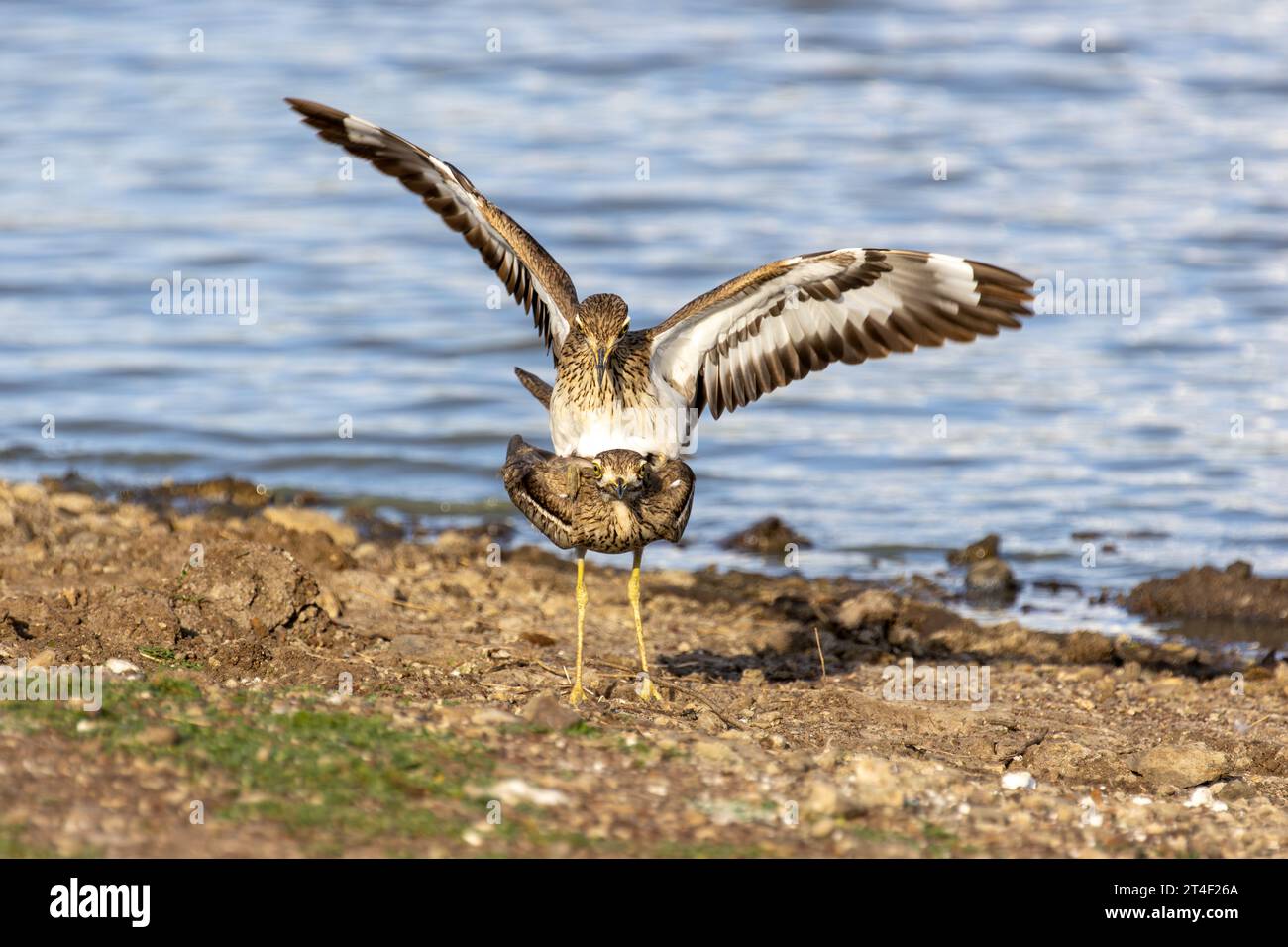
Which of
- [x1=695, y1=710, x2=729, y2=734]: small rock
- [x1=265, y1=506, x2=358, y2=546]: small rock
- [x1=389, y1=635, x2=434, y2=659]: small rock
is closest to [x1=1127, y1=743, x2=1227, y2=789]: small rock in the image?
[x1=695, y1=710, x2=729, y2=734]: small rock

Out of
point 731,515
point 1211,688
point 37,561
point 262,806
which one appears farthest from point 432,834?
point 731,515

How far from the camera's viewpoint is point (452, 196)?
8.35 meters

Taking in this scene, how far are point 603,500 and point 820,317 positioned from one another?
5.09 feet

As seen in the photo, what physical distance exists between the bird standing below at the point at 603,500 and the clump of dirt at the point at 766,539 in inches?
157

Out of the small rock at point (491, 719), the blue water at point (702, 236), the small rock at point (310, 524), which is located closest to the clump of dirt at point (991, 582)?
the blue water at point (702, 236)

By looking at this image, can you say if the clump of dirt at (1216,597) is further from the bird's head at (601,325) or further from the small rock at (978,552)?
the bird's head at (601,325)

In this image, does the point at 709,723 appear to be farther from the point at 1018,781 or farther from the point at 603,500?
the point at 1018,781

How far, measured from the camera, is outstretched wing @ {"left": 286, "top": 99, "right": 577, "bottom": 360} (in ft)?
26.5

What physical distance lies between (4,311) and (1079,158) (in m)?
11.4

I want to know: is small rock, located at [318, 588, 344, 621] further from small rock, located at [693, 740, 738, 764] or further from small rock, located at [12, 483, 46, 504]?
small rock, located at [693, 740, 738, 764]

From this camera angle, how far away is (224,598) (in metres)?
7.51

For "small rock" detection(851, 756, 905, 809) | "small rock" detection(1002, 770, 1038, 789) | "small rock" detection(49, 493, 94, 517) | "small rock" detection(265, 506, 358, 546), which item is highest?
"small rock" detection(49, 493, 94, 517)

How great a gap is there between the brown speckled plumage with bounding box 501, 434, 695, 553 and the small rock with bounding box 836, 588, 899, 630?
2137 millimetres

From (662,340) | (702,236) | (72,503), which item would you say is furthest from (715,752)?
(702,236)
